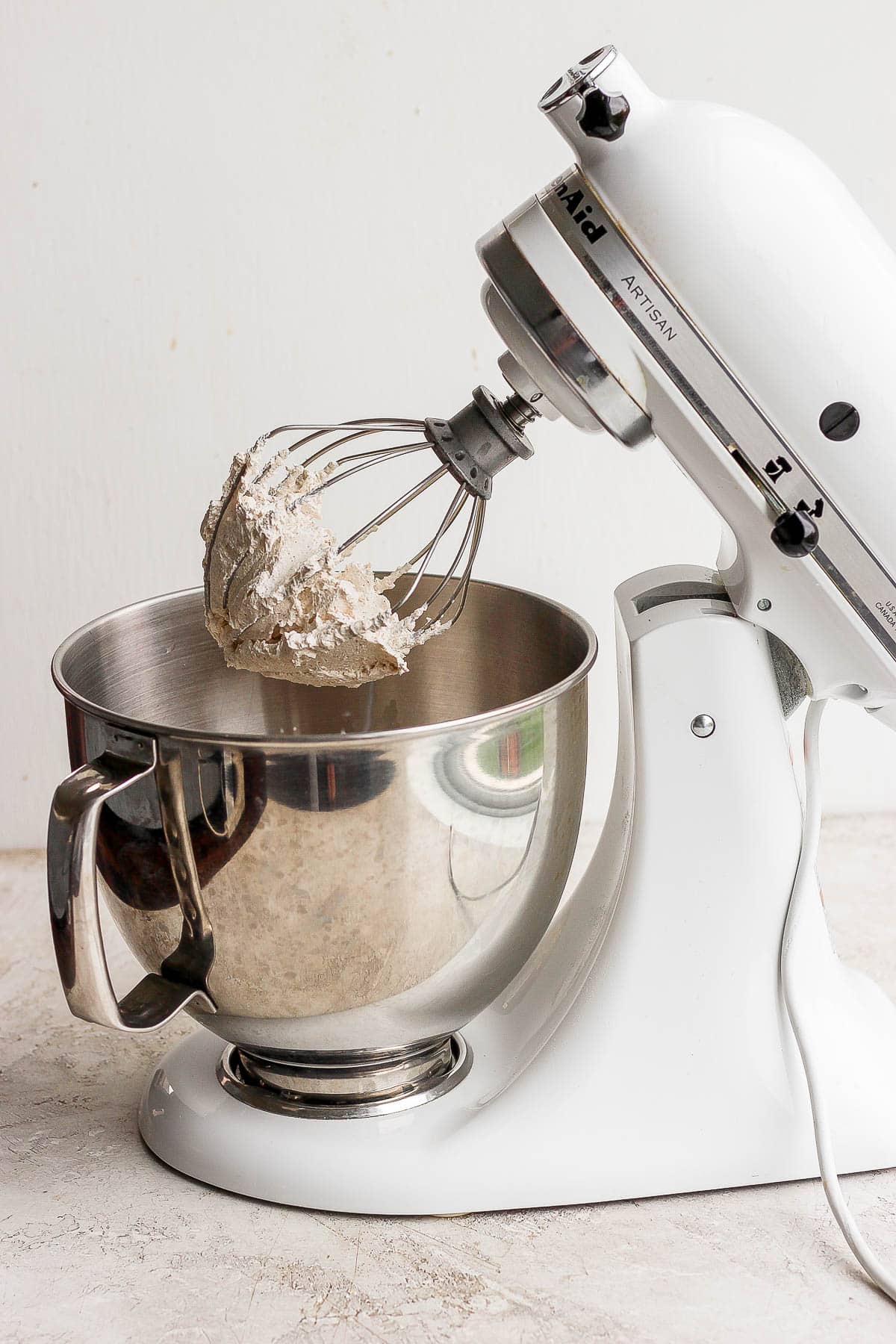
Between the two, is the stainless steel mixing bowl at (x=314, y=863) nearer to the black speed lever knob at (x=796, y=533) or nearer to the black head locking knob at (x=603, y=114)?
the black speed lever knob at (x=796, y=533)

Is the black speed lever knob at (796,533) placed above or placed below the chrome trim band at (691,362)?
below

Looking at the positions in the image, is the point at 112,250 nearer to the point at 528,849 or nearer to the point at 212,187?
the point at 212,187

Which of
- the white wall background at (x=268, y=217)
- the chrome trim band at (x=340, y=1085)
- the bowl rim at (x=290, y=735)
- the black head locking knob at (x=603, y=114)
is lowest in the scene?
the chrome trim band at (x=340, y=1085)

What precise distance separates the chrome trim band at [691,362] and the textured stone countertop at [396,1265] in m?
0.29

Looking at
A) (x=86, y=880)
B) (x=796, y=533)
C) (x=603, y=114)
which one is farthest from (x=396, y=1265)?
(x=603, y=114)

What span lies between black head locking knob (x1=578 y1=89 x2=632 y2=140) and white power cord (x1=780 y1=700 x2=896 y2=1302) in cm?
27

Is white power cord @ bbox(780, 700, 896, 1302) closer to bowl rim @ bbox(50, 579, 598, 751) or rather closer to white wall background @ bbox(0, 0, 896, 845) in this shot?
bowl rim @ bbox(50, 579, 598, 751)

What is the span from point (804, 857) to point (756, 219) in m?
0.28

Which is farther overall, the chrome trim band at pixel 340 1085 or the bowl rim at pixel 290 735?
the chrome trim band at pixel 340 1085

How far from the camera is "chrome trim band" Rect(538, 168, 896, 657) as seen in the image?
0.53 metres

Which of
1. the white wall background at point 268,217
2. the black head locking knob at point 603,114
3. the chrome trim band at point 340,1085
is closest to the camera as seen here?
the black head locking knob at point 603,114

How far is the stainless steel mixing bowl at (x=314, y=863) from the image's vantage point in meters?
0.55

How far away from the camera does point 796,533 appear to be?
0.54 m

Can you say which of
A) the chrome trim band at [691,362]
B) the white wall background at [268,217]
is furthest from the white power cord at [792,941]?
the white wall background at [268,217]
